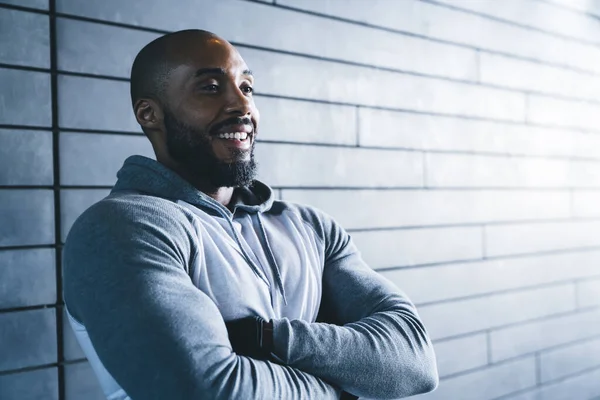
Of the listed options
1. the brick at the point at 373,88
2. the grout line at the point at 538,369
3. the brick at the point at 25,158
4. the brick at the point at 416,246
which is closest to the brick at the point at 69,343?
the brick at the point at 25,158

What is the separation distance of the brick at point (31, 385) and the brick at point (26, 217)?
1.35ft

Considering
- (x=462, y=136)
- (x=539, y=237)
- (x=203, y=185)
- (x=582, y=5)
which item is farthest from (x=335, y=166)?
(x=582, y=5)

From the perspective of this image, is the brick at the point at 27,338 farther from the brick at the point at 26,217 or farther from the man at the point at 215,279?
the man at the point at 215,279

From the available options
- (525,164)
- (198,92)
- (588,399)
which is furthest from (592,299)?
(198,92)

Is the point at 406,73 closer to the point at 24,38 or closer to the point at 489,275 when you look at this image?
the point at 489,275

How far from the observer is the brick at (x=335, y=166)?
95.2 inches

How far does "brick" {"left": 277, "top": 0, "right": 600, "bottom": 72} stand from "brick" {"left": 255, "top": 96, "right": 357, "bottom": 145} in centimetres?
43

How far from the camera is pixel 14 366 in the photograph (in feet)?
5.97

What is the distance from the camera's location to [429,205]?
2.98 m

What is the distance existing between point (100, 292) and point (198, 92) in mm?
638

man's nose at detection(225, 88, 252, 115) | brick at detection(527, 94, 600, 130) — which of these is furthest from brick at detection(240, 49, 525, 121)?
man's nose at detection(225, 88, 252, 115)

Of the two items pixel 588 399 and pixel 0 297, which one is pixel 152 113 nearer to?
pixel 0 297

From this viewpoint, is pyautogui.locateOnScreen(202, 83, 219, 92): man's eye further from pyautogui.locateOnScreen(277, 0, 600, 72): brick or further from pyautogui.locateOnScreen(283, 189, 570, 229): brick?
pyautogui.locateOnScreen(277, 0, 600, 72): brick

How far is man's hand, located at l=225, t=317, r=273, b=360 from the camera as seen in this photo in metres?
1.30
